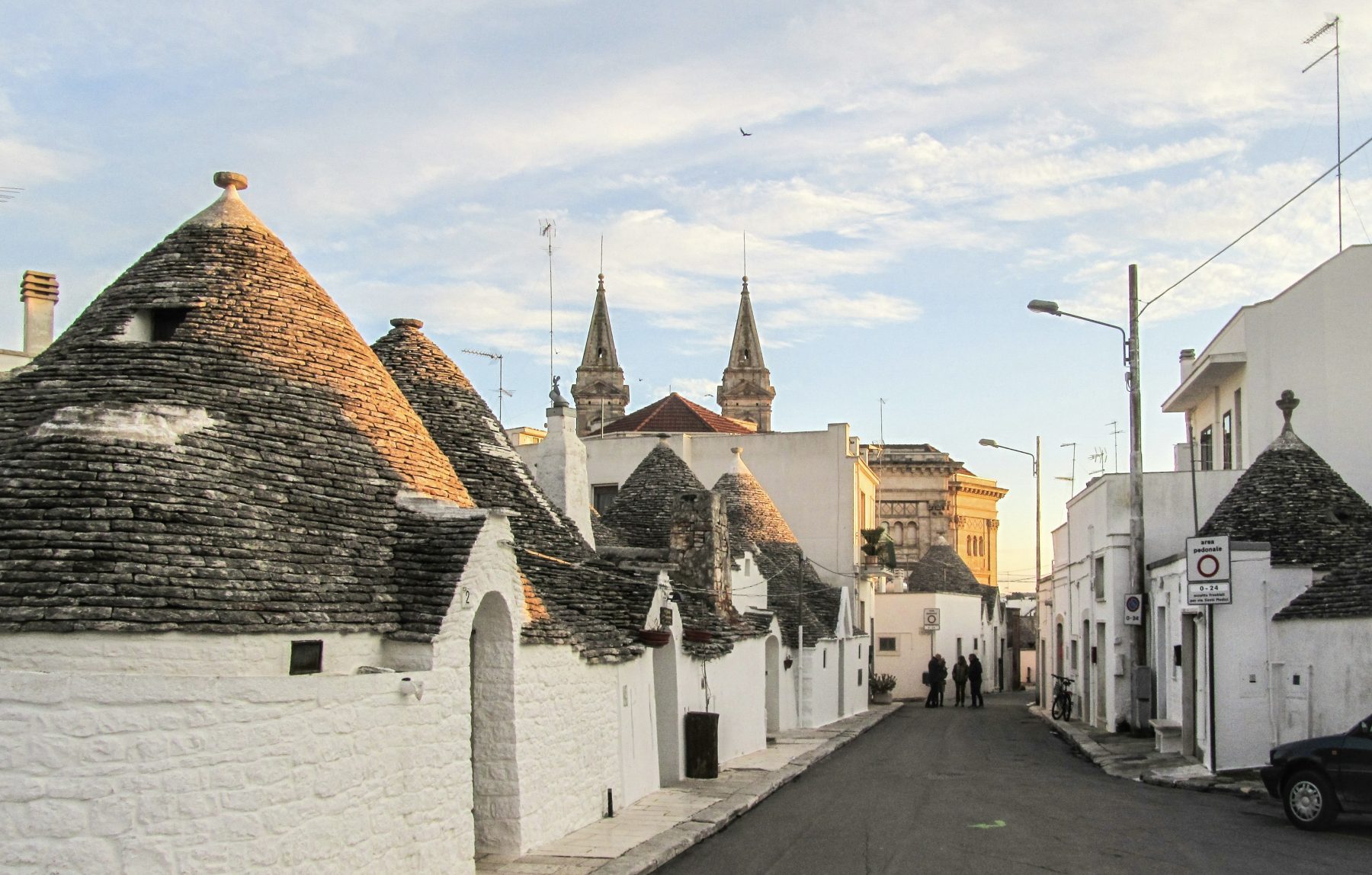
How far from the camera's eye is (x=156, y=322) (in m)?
12.6

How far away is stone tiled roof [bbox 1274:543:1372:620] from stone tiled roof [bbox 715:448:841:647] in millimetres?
15323

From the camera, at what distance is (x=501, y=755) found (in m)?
12.7

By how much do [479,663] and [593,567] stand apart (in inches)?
212

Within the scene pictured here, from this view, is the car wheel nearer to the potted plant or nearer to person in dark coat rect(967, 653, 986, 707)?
person in dark coat rect(967, 653, 986, 707)

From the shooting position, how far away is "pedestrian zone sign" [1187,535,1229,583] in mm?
18016

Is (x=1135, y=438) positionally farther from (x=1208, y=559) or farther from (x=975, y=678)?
(x=975, y=678)

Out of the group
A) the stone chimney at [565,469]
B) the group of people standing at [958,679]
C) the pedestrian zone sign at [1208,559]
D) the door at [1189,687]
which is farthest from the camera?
the group of people standing at [958,679]

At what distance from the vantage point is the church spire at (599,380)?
83.7m

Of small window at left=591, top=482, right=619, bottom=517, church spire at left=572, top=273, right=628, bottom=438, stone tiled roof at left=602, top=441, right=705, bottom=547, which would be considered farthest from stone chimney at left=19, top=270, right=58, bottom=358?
church spire at left=572, top=273, right=628, bottom=438

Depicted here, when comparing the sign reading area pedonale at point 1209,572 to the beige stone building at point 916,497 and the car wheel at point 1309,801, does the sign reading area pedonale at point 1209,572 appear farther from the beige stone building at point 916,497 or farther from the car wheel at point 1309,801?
the beige stone building at point 916,497

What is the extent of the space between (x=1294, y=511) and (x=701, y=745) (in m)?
9.23

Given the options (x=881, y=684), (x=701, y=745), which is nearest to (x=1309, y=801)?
(x=701, y=745)

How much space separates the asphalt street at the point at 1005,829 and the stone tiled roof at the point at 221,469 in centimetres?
404

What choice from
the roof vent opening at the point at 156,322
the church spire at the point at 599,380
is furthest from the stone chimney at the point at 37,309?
the church spire at the point at 599,380
